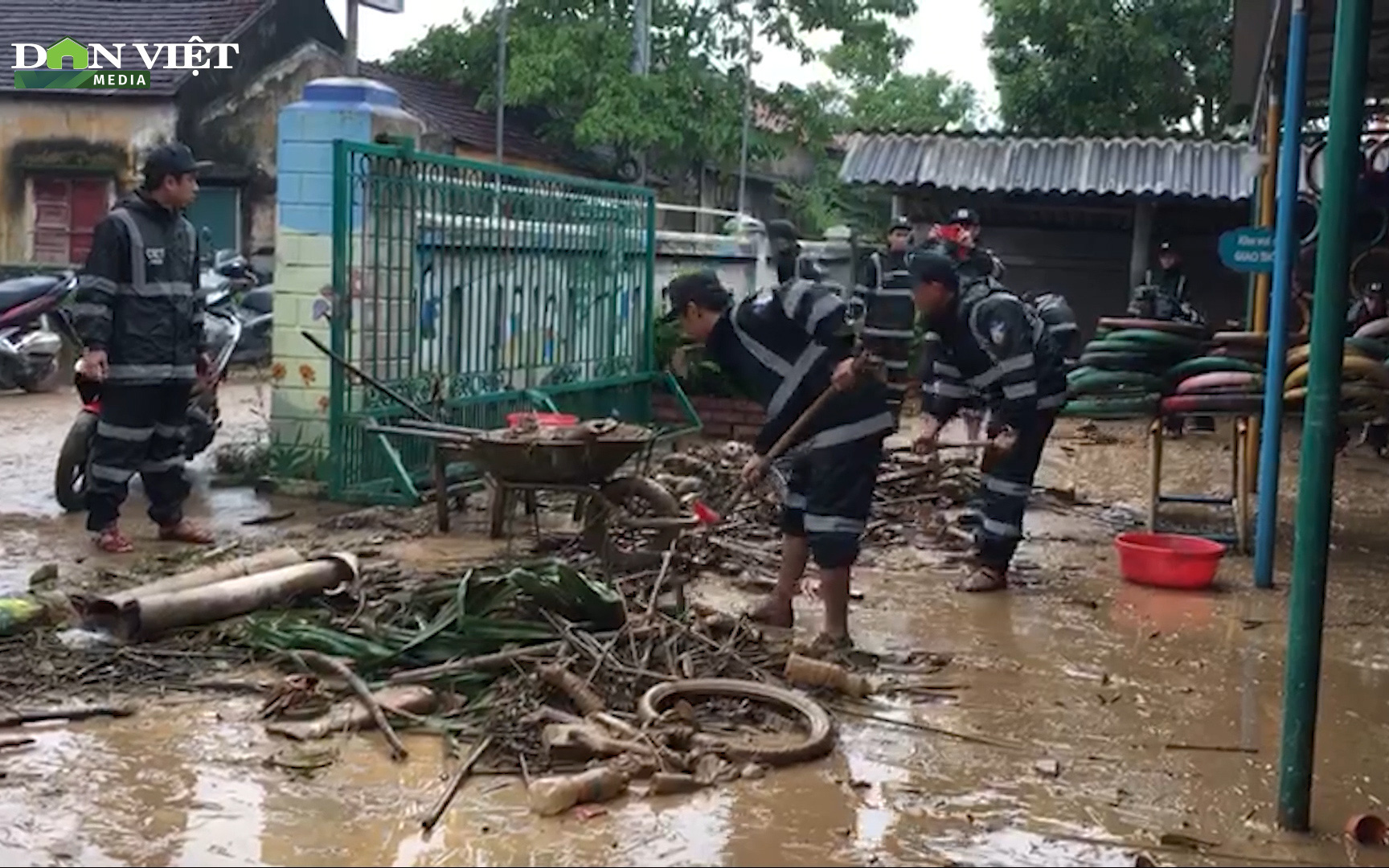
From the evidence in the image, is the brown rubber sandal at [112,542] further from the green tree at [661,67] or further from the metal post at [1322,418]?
the green tree at [661,67]

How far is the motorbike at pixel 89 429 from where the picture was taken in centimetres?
807

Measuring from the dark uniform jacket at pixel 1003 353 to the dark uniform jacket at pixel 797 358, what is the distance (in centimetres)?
141

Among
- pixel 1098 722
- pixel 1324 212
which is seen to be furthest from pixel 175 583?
pixel 1324 212

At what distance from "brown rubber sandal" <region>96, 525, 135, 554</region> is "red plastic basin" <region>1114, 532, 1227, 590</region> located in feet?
16.3

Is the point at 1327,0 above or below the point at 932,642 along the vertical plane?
above

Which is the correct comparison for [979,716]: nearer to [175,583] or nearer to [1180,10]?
[175,583]

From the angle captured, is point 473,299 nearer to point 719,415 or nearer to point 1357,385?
point 719,415

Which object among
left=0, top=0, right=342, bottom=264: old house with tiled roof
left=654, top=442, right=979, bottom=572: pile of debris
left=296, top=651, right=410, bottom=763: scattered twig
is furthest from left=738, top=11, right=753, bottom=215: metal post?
left=296, top=651, right=410, bottom=763: scattered twig

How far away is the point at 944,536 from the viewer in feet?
29.3

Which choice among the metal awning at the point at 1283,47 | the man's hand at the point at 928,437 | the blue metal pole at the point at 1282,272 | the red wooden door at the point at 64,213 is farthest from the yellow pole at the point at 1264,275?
the red wooden door at the point at 64,213

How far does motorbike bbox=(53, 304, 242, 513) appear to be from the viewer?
8070mm

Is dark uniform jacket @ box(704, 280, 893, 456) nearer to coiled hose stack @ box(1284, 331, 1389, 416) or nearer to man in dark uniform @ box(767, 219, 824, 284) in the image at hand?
coiled hose stack @ box(1284, 331, 1389, 416)

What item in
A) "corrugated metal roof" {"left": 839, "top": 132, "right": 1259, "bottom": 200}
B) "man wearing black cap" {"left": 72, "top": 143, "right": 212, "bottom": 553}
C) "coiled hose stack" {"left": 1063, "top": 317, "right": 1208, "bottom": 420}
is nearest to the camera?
"man wearing black cap" {"left": 72, "top": 143, "right": 212, "bottom": 553}

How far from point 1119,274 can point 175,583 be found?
15.2 m
